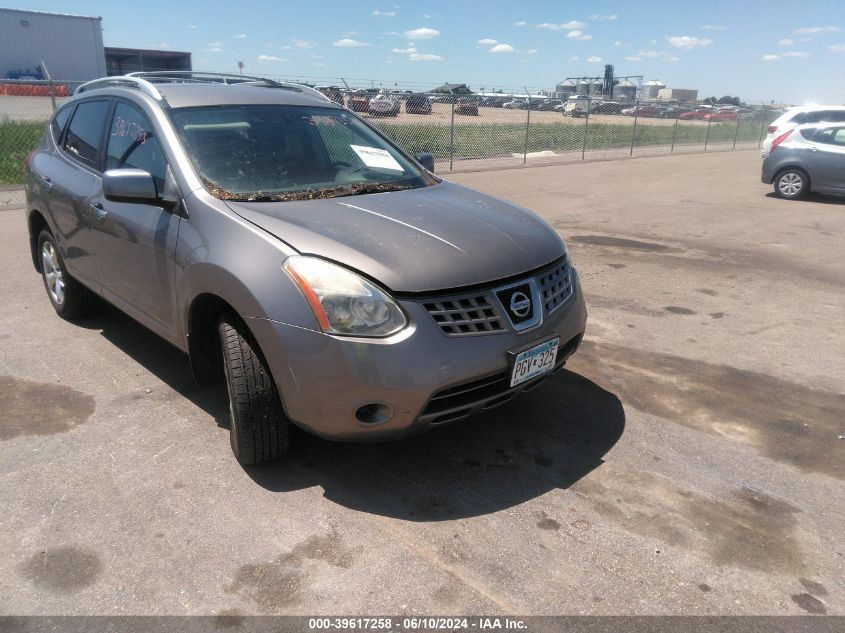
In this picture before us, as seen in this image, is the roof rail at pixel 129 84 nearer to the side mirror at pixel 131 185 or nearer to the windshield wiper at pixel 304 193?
the side mirror at pixel 131 185

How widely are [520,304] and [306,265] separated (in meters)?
0.96

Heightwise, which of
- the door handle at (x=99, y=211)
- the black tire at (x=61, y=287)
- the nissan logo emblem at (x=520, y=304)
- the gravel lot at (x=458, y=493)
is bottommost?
the gravel lot at (x=458, y=493)

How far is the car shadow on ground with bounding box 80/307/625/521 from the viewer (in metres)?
2.98

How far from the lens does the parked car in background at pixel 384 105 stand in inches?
655

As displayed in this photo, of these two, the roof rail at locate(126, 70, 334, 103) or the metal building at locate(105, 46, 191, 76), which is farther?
the metal building at locate(105, 46, 191, 76)

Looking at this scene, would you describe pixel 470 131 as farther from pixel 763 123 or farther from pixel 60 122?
pixel 763 123

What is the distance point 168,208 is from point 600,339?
10.6 feet

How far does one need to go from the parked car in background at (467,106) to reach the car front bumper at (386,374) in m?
17.8

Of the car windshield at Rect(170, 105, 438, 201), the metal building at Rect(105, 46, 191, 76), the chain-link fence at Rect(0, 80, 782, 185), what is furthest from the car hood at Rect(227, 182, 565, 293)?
the metal building at Rect(105, 46, 191, 76)

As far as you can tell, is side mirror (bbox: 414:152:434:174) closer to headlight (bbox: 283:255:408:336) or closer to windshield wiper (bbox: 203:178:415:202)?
windshield wiper (bbox: 203:178:415:202)

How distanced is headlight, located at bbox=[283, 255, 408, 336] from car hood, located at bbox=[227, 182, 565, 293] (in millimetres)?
65

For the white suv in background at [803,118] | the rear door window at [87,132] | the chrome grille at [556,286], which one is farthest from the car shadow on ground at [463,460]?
the white suv in background at [803,118]

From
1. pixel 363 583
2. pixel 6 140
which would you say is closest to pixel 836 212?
pixel 363 583

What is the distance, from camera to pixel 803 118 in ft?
47.9
